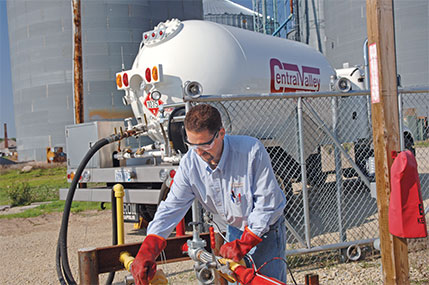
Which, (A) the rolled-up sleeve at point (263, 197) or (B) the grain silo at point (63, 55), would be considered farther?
(B) the grain silo at point (63, 55)

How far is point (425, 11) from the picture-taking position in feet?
79.4

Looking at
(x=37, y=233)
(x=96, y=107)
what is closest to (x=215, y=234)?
(x=37, y=233)

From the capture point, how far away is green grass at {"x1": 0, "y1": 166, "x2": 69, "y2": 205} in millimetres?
14773

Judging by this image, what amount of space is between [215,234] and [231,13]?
3133 cm

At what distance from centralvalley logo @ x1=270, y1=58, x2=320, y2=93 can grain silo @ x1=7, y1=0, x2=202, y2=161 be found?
37.5 feet

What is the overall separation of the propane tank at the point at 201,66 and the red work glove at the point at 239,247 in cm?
451

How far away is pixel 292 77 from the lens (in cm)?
778

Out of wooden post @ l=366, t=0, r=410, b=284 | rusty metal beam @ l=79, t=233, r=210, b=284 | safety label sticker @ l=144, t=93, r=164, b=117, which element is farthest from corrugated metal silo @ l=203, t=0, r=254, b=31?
rusty metal beam @ l=79, t=233, r=210, b=284

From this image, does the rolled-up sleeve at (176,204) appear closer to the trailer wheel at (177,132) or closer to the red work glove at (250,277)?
the red work glove at (250,277)

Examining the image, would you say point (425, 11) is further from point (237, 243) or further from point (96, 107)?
point (237, 243)

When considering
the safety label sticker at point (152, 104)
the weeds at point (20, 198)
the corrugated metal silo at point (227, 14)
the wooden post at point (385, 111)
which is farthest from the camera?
the corrugated metal silo at point (227, 14)

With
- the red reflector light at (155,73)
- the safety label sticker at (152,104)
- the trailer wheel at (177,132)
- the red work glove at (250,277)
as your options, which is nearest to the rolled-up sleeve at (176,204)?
the red work glove at (250,277)

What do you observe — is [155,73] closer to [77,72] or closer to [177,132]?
[177,132]

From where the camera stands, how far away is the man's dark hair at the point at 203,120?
2.58 meters
